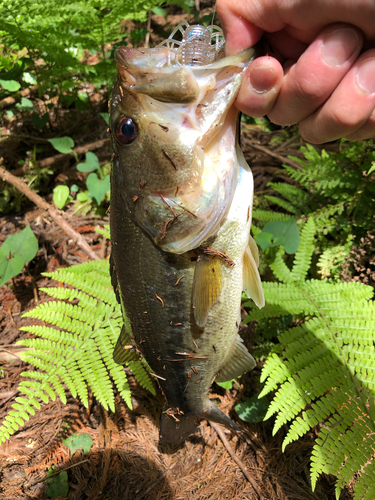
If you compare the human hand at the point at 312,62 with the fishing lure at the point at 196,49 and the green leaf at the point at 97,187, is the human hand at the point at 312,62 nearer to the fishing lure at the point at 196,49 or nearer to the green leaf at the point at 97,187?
the fishing lure at the point at 196,49

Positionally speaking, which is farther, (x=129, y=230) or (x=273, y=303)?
(x=273, y=303)

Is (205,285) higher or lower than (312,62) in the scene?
lower

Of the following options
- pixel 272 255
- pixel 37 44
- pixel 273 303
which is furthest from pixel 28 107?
pixel 273 303

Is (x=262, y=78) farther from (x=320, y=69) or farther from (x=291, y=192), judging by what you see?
(x=291, y=192)

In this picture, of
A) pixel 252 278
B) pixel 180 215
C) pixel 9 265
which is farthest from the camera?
pixel 9 265

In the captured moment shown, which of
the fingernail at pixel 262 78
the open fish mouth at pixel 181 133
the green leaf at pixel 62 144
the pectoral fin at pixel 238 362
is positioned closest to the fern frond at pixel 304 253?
the pectoral fin at pixel 238 362

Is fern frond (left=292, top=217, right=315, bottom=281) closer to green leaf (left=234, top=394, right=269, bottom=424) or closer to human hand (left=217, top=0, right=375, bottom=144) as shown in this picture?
green leaf (left=234, top=394, right=269, bottom=424)

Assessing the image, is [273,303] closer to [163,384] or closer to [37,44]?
[163,384]

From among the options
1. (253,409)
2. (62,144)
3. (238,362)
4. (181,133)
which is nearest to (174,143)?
(181,133)
